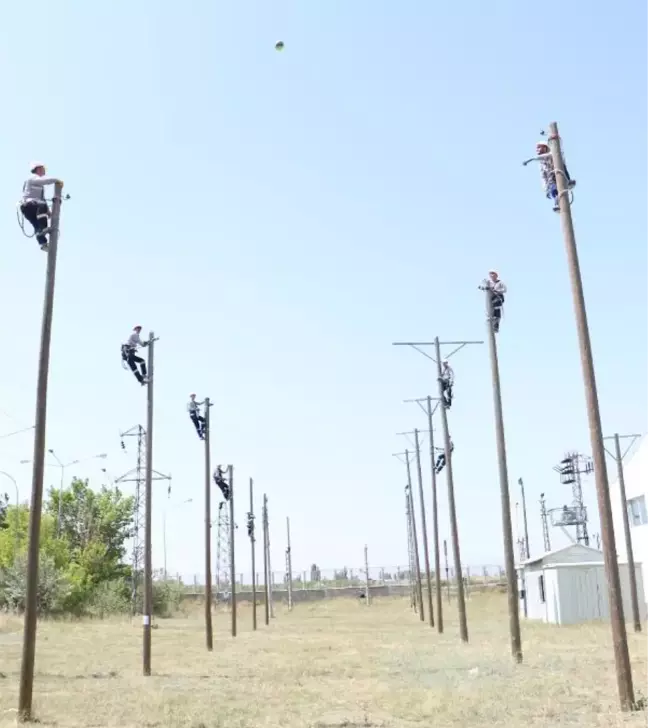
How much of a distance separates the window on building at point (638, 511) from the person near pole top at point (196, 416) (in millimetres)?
22173

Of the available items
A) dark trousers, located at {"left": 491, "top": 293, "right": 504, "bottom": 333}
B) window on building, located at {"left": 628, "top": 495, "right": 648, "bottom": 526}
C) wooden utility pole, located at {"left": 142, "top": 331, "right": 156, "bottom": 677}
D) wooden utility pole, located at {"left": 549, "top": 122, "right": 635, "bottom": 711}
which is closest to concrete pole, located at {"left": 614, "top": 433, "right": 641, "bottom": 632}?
window on building, located at {"left": 628, "top": 495, "right": 648, "bottom": 526}

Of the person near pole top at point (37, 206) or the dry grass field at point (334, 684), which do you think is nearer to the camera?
the dry grass field at point (334, 684)

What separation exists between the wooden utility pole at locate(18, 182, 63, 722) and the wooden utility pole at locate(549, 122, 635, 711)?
26.0 feet

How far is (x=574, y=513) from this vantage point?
63750 millimetres

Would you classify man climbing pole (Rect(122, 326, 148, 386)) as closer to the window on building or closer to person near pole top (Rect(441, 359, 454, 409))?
person near pole top (Rect(441, 359, 454, 409))

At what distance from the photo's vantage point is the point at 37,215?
14.0 meters

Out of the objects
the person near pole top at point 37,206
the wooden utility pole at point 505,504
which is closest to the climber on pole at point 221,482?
the wooden utility pole at point 505,504

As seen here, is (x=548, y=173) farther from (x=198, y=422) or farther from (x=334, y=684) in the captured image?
(x=198, y=422)

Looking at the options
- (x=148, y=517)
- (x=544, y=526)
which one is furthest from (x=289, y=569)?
(x=148, y=517)

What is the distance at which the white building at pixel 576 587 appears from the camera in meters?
38.0

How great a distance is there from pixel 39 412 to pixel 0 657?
44.9 feet

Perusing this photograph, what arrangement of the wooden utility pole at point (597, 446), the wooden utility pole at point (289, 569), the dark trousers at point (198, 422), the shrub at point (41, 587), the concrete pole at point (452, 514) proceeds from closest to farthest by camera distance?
the wooden utility pole at point (597, 446) < the concrete pole at point (452, 514) < the dark trousers at point (198, 422) < the shrub at point (41, 587) < the wooden utility pole at point (289, 569)

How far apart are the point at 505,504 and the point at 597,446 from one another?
→ 25.4 ft

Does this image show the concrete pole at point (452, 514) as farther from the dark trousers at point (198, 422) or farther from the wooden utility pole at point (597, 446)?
the wooden utility pole at point (597, 446)
